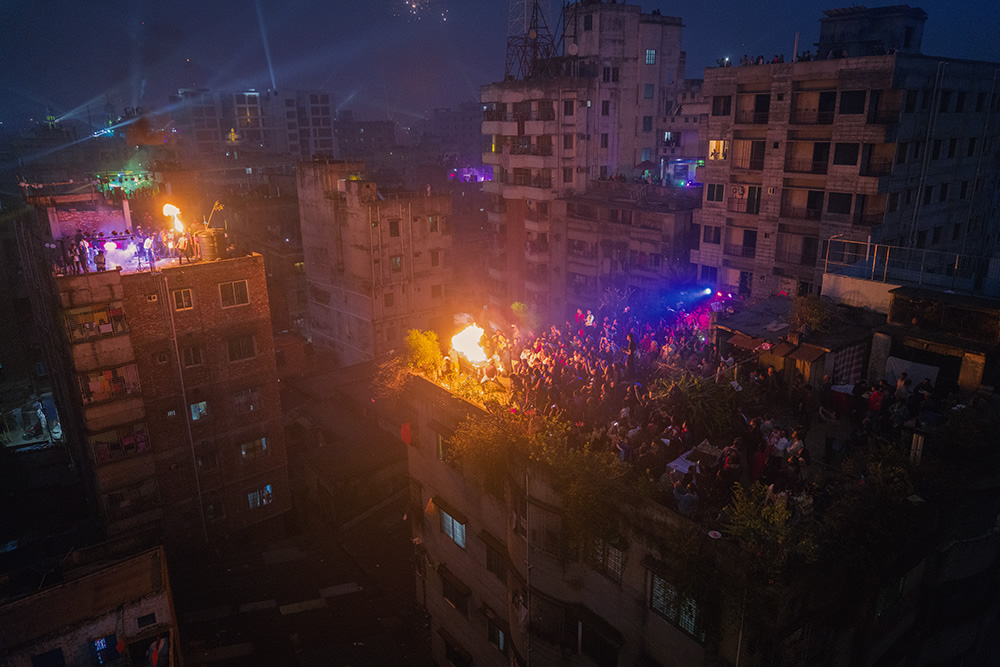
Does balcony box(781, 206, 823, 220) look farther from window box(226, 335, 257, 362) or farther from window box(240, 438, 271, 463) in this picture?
window box(240, 438, 271, 463)

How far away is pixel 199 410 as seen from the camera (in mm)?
29734

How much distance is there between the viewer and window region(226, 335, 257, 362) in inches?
1191

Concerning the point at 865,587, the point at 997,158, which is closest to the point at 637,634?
the point at 865,587

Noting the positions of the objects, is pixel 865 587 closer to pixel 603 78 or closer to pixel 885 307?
pixel 885 307

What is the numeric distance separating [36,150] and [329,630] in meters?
71.2

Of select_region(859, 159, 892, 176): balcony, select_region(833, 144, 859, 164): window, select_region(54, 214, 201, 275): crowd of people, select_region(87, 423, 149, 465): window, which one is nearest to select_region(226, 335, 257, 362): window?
select_region(54, 214, 201, 275): crowd of people

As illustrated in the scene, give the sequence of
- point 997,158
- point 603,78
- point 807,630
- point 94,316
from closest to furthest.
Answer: point 807,630, point 94,316, point 997,158, point 603,78

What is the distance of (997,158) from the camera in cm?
4272

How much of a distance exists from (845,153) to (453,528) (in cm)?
2915

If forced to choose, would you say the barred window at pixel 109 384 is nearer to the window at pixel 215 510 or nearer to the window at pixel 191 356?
the window at pixel 191 356

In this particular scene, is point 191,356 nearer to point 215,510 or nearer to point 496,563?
point 215,510

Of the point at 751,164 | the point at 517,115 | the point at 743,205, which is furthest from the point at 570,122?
the point at 743,205

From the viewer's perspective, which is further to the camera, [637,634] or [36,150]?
[36,150]

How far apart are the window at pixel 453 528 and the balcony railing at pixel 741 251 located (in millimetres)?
26928
